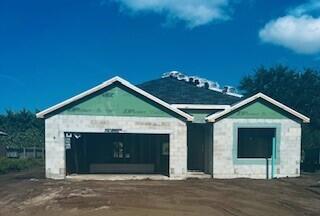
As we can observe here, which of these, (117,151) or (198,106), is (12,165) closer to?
(117,151)

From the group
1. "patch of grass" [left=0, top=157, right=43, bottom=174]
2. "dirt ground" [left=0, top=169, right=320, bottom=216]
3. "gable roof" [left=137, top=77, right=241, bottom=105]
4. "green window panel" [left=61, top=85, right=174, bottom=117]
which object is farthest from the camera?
"patch of grass" [left=0, top=157, right=43, bottom=174]

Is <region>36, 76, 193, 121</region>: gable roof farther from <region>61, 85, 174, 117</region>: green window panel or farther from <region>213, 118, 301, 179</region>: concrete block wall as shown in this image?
<region>213, 118, 301, 179</region>: concrete block wall

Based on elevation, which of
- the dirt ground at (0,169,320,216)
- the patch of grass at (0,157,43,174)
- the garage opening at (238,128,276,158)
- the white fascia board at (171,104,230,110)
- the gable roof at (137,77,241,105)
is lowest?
the patch of grass at (0,157,43,174)

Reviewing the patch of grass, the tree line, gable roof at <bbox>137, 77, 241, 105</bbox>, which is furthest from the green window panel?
the tree line

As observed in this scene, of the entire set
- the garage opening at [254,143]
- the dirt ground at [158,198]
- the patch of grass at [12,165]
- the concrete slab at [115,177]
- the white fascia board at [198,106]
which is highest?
the white fascia board at [198,106]

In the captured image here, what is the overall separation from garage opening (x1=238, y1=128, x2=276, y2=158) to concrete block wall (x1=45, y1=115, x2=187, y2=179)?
4.07 meters

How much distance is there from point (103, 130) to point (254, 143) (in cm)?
858

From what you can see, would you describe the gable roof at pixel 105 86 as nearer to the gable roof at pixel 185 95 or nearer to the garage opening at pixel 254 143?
the gable roof at pixel 185 95

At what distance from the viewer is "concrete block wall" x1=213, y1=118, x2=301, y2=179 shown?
22.8 meters

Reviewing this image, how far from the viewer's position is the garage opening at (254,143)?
984 inches

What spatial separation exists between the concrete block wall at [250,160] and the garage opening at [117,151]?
3.61 meters

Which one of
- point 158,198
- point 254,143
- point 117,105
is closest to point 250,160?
point 254,143

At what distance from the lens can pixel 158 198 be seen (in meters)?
15.5

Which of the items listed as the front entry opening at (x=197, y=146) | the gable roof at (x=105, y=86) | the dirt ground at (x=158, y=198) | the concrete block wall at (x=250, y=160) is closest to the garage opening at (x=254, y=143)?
the concrete block wall at (x=250, y=160)
